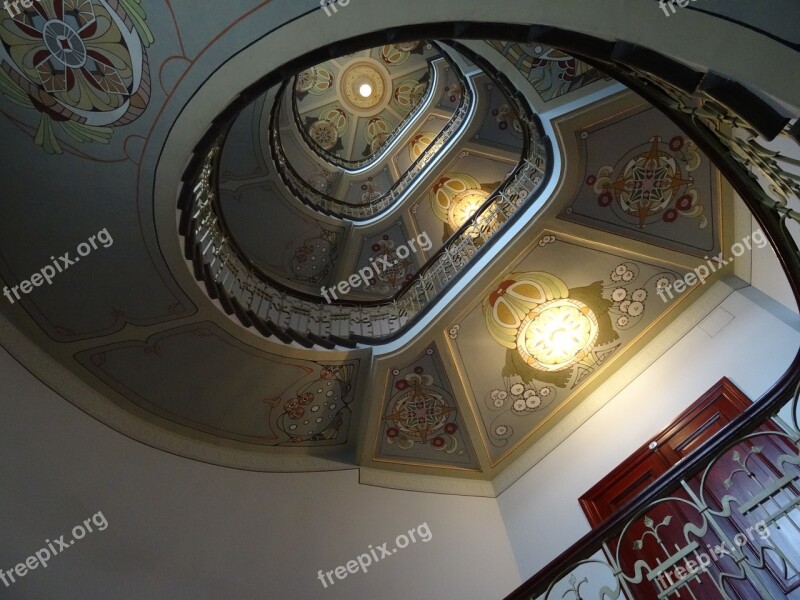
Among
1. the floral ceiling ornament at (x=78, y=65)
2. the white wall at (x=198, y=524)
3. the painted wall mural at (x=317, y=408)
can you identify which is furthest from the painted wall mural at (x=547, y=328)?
the floral ceiling ornament at (x=78, y=65)

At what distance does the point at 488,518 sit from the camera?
5676 mm

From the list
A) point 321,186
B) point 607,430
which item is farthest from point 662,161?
point 321,186

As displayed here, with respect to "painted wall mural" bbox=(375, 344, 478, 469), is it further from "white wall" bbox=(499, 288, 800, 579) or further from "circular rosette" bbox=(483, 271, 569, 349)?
"white wall" bbox=(499, 288, 800, 579)

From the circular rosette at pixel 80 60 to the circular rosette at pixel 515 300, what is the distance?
3.94 metres

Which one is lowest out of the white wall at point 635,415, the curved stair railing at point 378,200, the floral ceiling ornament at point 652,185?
the white wall at point 635,415

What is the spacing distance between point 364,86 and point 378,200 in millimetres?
3861

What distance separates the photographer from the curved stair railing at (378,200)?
8391 mm

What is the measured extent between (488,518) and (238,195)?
6395mm

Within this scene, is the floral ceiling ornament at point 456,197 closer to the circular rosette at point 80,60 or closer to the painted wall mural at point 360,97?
the painted wall mural at point 360,97

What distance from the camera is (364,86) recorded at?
11.8m

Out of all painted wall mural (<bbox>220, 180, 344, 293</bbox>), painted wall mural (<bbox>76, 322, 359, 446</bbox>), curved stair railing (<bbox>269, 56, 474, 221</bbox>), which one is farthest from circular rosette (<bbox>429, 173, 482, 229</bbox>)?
painted wall mural (<bbox>76, 322, 359, 446</bbox>)

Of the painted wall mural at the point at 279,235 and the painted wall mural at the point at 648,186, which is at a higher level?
the painted wall mural at the point at 279,235

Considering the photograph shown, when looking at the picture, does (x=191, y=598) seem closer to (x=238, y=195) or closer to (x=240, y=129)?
(x=238, y=195)

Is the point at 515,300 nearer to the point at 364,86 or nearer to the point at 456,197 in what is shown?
the point at 456,197
